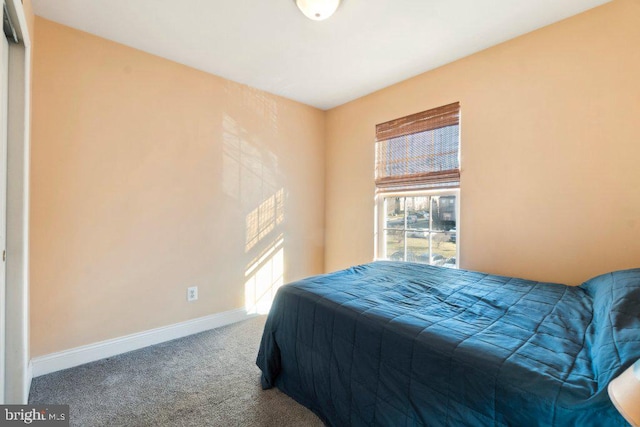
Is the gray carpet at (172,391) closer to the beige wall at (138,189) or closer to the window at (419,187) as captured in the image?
the beige wall at (138,189)

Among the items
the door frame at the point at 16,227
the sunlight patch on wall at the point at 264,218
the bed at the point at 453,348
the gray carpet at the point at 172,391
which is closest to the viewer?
the bed at the point at 453,348

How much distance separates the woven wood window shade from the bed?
1032 mm

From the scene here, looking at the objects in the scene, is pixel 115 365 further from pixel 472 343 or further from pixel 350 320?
pixel 472 343

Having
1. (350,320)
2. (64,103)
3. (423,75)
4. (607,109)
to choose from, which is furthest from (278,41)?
(607,109)

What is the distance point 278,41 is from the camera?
2172mm

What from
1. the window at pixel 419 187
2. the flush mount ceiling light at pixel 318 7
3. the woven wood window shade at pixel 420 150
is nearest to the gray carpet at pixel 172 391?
the window at pixel 419 187

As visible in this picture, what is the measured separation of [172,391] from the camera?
5.76ft

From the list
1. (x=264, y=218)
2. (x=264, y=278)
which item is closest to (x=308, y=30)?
(x=264, y=218)

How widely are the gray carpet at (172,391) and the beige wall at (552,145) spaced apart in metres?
1.90

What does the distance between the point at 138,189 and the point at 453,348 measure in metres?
2.43

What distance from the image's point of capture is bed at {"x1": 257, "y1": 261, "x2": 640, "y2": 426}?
86cm

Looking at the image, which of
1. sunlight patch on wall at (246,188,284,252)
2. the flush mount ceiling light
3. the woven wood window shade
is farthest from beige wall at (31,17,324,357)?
the flush mount ceiling light

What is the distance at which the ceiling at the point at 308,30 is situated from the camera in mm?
1811

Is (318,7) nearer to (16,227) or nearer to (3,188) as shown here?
(3,188)
